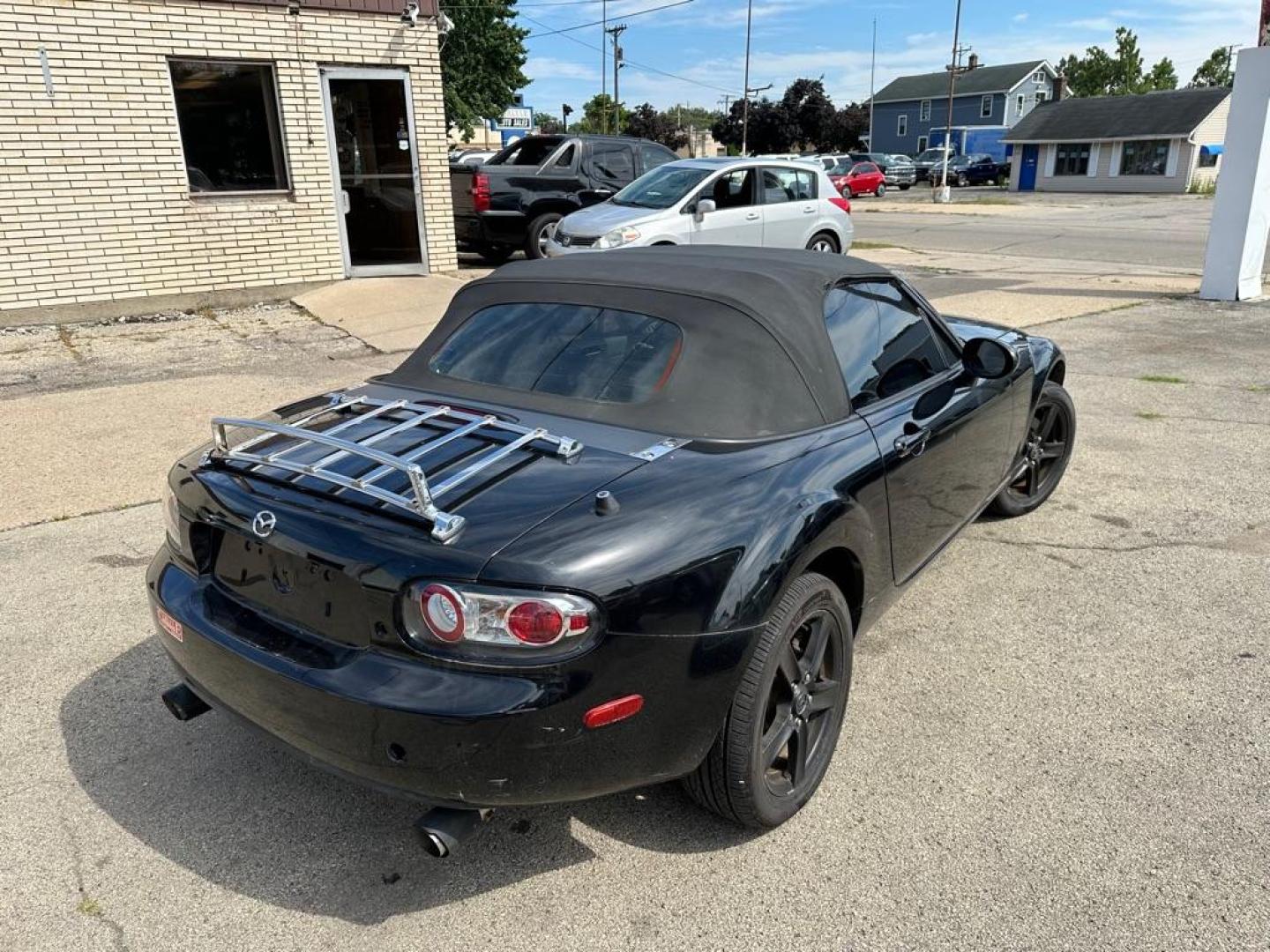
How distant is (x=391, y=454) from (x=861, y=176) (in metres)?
41.4

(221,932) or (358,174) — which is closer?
(221,932)

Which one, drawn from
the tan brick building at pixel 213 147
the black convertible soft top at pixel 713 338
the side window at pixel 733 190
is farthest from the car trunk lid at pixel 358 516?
the side window at pixel 733 190

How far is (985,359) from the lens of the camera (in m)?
3.66

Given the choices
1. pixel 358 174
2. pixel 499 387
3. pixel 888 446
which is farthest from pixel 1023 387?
pixel 358 174

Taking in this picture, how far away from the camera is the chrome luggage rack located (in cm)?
223

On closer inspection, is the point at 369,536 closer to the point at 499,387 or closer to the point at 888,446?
the point at 499,387

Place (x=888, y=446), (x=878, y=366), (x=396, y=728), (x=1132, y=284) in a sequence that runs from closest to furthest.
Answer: (x=396, y=728) < (x=888, y=446) < (x=878, y=366) < (x=1132, y=284)

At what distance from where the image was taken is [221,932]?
230 cm

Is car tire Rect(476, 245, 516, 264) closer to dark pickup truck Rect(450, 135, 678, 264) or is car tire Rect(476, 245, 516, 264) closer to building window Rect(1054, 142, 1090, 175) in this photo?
dark pickup truck Rect(450, 135, 678, 264)

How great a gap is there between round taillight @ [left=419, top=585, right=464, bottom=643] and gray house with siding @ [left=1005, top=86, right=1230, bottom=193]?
175 feet

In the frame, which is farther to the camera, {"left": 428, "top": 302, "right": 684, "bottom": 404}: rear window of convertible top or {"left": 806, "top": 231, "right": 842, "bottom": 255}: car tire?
{"left": 806, "top": 231, "right": 842, "bottom": 255}: car tire

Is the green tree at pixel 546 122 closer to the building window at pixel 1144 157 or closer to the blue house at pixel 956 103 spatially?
the blue house at pixel 956 103

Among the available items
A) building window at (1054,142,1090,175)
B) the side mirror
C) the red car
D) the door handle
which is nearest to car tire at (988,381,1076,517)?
the side mirror

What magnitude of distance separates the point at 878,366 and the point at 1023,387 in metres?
1.27
